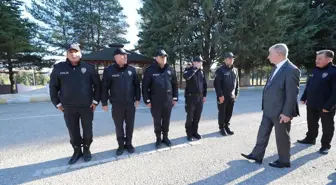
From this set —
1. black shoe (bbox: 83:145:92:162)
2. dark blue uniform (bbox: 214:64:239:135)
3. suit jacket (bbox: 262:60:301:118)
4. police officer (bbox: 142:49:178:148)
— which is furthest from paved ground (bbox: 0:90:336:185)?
suit jacket (bbox: 262:60:301:118)

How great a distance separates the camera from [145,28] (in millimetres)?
16578

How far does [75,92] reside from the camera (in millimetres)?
3064

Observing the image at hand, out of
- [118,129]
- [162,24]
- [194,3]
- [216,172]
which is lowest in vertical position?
[216,172]

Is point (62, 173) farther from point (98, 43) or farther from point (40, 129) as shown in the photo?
point (98, 43)

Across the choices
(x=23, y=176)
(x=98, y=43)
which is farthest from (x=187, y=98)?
(x=98, y=43)

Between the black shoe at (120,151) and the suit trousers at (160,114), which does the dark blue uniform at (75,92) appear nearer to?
the black shoe at (120,151)

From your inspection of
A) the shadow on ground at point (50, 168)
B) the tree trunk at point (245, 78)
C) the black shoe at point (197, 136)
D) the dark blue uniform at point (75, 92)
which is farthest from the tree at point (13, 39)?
the tree trunk at point (245, 78)

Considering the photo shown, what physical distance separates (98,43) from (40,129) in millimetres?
18619

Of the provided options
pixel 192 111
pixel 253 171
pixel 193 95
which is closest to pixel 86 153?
pixel 192 111

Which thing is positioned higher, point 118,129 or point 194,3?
point 194,3

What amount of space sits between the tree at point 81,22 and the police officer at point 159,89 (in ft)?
64.5

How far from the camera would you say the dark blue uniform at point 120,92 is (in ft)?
11.2

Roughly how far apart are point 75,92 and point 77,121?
509 millimetres

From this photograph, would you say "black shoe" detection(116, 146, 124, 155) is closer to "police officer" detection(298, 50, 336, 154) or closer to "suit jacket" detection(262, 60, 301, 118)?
"suit jacket" detection(262, 60, 301, 118)
